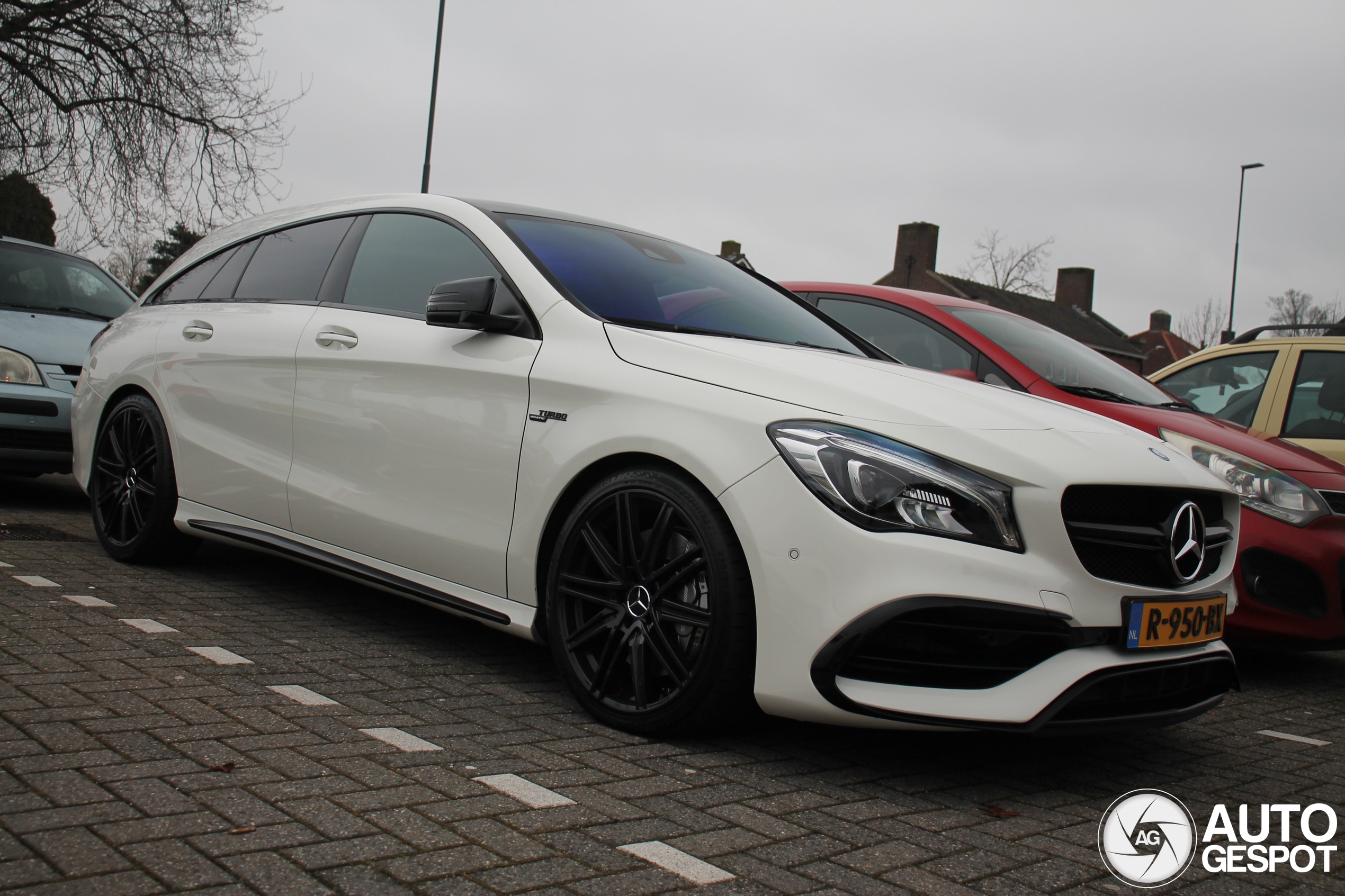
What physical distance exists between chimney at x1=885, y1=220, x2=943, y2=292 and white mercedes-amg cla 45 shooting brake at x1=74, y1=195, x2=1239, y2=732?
160ft

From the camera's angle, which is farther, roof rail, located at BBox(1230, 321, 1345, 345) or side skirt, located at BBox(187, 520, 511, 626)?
roof rail, located at BBox(1230, 321, 1345, 345)

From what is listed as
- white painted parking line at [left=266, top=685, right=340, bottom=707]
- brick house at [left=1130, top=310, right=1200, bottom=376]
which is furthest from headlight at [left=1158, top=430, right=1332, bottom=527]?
brick house at [left=1130, top=310, right=1200, bottom=376]

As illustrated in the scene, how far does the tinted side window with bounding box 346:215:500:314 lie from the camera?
402 centimetres

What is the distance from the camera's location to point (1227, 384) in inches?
257

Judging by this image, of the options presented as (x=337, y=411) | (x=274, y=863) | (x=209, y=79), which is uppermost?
(x=209, y=79)

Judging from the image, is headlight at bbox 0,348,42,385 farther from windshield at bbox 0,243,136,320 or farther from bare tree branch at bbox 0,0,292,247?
bare tree branch at bbox 0,0,292,247

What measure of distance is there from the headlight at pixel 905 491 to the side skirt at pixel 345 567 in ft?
4.03

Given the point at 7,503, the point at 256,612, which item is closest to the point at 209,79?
the point at 7,503

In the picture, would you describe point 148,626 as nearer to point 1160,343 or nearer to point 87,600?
point 87,600

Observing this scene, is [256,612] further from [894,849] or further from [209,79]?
[209,79]

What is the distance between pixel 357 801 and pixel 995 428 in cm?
184

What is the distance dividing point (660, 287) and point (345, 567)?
1.51 metres

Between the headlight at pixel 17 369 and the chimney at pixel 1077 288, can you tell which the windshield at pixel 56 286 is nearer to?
the headlight at pixel 17 369

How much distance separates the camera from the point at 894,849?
2.49 meters
